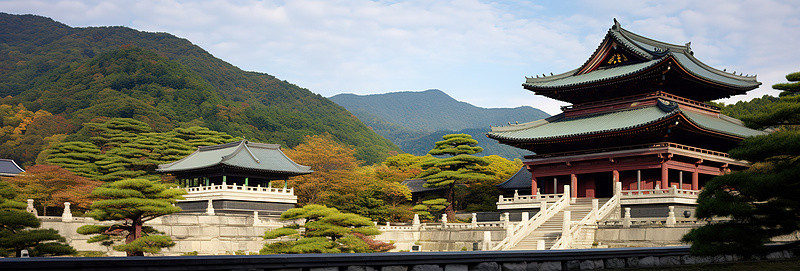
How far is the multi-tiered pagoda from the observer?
146 ft

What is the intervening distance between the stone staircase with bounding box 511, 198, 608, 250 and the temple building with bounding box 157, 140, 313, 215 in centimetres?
2482

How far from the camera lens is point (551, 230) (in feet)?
127

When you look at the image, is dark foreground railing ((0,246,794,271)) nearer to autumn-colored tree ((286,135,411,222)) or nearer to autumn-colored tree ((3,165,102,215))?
autumn-colored tree ((286,135,411,222))

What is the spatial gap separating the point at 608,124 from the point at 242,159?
97.2 ft

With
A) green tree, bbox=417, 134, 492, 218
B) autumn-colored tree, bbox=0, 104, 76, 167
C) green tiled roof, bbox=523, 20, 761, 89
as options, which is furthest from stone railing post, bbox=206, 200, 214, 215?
autumn-colored tree, bbox=0, 104, 76, 167

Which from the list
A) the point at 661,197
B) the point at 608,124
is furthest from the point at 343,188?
the point at 661,197

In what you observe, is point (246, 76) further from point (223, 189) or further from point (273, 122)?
point (223, 189)

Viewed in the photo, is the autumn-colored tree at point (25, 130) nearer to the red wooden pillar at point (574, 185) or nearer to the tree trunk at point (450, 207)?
the tree trunk at point (450, 207)

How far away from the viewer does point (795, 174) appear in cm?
1884

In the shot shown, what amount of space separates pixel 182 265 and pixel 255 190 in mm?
45956

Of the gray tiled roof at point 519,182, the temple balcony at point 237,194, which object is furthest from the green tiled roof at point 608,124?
the temple balcony at point 237,194

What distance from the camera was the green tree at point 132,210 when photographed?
1459 inches

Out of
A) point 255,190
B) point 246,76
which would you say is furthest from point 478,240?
point 246,76

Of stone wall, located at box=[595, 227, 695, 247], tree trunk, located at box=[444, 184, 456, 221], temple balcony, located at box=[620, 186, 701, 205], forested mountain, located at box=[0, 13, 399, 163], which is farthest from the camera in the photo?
forested mountain, located at box=[0, 13, 399, 163]
